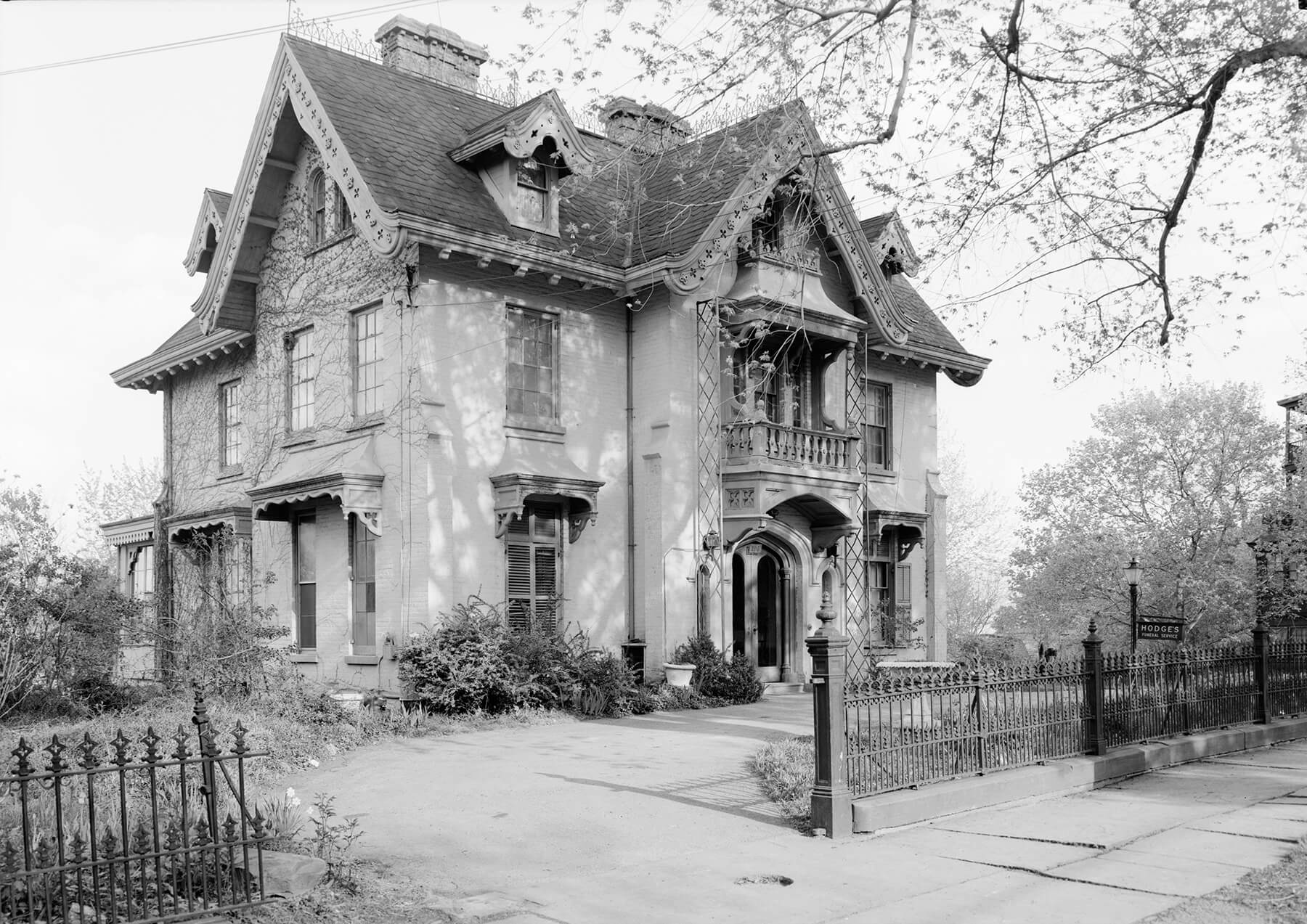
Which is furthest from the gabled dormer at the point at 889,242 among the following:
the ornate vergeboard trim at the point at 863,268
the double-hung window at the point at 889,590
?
Answer: the double-hung window at the point at 889,590

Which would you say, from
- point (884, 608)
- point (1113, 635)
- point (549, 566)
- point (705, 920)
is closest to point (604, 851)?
point (705, 920)

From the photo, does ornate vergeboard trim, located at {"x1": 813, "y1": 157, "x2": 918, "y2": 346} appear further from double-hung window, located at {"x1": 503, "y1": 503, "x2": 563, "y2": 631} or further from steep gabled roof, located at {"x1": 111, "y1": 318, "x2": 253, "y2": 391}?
steep gabled roof, located at {"x1": 111, "y1": 318, "x2": 253, "y2": 391}

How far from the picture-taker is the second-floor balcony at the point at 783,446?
826 inches

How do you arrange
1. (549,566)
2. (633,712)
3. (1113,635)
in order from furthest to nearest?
1. (1113,635)
2. (549,566)
3. (633,712)

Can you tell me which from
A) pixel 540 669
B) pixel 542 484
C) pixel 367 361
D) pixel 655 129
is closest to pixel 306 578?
pixel 367 361

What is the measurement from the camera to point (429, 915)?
7.60m

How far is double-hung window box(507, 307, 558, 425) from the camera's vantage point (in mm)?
19641

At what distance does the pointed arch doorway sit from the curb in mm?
8252

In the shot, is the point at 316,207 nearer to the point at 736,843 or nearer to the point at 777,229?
the point at 777,229

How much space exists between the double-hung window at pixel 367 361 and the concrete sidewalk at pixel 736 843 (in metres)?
6.90

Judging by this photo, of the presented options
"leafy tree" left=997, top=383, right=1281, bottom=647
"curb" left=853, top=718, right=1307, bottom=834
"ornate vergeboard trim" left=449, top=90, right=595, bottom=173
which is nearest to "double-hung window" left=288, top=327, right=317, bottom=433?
"ornate vergeboard trim" left=449, top=90, right=595, bottom=173

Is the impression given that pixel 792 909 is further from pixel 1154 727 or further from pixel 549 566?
pixel 549 566

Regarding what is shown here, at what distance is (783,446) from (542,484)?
497 cm

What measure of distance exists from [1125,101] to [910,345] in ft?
40.8
